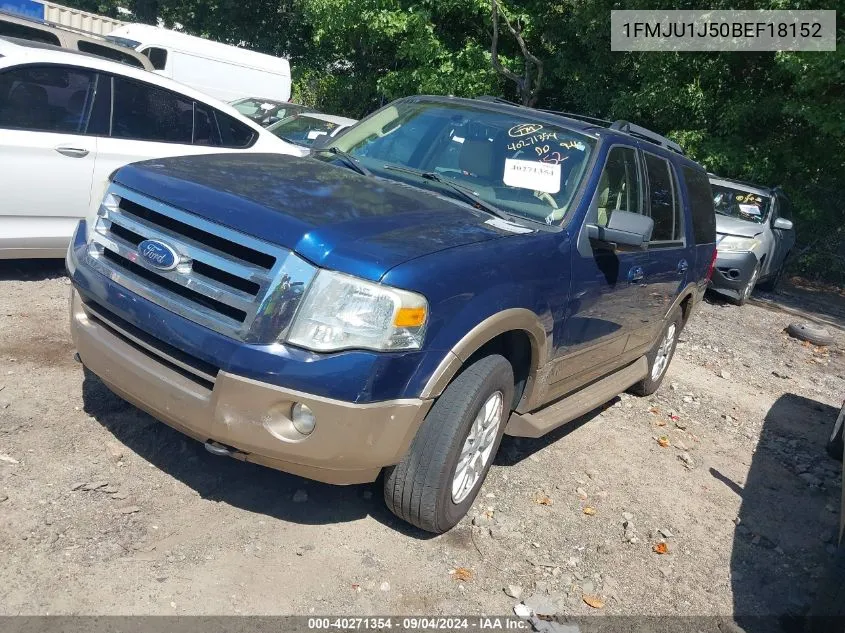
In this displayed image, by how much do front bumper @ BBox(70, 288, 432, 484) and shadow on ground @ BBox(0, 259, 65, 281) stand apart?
3.25m

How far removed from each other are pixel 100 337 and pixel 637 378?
3595 millimetres

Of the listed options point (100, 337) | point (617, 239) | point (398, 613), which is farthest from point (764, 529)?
point (100, 337)

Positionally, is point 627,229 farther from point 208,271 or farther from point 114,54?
point 114,54

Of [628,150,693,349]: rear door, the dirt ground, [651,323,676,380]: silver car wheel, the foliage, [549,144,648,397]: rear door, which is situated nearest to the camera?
the dirt ground

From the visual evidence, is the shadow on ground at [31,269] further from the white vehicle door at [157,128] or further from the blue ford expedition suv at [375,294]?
the blue ford expedition suv at [375,294]

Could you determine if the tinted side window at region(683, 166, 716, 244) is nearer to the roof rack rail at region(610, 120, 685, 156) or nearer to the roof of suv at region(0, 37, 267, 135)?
the roof rack rail at region(610, 120, 685, 156)

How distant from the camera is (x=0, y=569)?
288 centimetres

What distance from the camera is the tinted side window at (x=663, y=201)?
5.08 m

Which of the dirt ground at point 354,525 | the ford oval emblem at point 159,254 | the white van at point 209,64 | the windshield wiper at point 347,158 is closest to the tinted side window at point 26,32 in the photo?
the dirt ground at point 354,525

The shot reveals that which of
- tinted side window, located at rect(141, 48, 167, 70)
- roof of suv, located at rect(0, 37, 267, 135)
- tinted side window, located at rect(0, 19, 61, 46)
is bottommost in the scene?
roof of suv, located at rect(0, 37, 267, 135)

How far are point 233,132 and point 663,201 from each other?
3527 millimetres

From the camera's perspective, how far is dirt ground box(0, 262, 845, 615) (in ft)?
10.0

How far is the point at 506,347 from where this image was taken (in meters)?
3.84

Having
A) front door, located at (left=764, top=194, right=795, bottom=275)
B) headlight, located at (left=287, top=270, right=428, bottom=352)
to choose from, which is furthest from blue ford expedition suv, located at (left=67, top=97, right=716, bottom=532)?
front door, located at (left=764, top=194, right=795, bottom=275)
